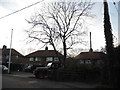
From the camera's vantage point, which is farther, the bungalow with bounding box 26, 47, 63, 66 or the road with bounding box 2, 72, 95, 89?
the bungalow with bounding box 26, 47, 63, 66

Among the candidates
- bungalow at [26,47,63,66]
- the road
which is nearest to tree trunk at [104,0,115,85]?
the road

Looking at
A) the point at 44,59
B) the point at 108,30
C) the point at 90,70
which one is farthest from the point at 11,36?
the point at 44,59

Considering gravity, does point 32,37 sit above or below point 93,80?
above

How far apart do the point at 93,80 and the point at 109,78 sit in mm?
5037

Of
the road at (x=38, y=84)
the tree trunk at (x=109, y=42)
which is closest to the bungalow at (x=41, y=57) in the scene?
the road at (x=38, y=84)

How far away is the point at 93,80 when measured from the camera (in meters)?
23.0

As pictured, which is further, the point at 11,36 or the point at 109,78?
the point at 11,36

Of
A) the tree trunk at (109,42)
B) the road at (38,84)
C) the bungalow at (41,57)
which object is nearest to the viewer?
the road at (38,84)

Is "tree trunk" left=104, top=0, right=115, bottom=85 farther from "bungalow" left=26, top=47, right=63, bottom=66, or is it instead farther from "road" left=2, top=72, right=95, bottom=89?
"bungalow" left=26, top=47, right=63, bottom=66

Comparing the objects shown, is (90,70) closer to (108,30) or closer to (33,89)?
(108,30)

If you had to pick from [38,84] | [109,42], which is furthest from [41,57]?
[109,42]

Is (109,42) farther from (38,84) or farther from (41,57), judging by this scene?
(41,57)

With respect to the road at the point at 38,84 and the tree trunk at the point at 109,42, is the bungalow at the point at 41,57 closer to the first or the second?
the road at the point at 38,84

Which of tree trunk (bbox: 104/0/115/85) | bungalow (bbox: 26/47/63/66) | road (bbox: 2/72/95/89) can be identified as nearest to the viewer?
road (bbox: 2/72/95/89)
